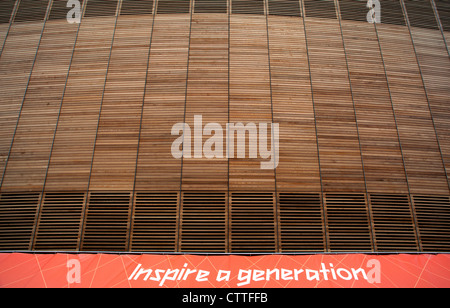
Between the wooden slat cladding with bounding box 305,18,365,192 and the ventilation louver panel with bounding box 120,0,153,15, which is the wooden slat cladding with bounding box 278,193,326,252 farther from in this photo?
the ventilation louver panel with bounding box 120,0,153,15

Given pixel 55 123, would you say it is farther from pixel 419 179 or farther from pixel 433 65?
pixel 433 65

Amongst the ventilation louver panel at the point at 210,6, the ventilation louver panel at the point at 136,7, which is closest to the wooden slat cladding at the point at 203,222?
the ventilation louver panel at the point at 210,6

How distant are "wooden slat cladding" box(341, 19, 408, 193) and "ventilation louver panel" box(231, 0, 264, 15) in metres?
2.92

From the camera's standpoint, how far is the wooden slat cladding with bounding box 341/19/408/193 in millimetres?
8398

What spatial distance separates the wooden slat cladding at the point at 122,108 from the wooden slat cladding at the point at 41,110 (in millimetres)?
1477

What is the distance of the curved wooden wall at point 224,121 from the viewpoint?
25.9ft

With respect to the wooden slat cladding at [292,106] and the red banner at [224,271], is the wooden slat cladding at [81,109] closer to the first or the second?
the red banner at [224,271]

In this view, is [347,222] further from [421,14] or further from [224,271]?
[421,14]

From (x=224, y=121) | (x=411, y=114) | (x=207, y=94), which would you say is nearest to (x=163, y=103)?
(x=207, y=94)

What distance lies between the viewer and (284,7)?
10.3 m

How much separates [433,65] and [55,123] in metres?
12.3

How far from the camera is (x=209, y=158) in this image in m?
8.44

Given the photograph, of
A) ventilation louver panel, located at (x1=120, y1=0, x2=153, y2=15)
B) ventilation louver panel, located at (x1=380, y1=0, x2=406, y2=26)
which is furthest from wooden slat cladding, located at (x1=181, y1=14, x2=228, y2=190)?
ventilation louver panel, located at (x1=380, y1=0, x2=406, y2=26)

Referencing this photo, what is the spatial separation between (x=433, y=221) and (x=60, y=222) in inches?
404
